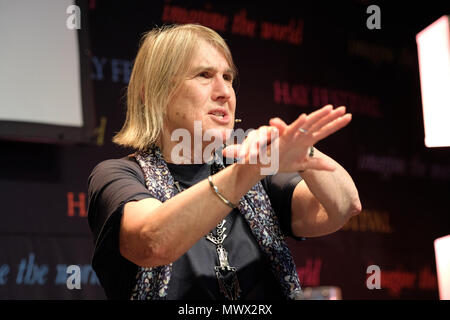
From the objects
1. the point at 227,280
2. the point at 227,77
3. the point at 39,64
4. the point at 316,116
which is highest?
the point at 39,64

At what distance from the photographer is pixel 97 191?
4.69 feet

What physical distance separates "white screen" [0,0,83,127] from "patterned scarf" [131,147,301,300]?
3.13 ft

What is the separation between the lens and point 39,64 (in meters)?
2.46

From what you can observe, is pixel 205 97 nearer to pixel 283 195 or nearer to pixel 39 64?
pixel 283 195

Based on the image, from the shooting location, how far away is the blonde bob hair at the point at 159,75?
Result: 1637 mm

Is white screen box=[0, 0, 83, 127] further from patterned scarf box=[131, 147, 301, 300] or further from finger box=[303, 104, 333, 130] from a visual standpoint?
finger box=[303, 104, 333, 130]

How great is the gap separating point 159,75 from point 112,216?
1.64ft

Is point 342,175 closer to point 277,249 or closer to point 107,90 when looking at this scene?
point 277,249

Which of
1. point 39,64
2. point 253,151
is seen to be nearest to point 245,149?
point 253,151

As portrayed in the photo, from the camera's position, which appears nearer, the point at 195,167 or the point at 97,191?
the point at 97,191

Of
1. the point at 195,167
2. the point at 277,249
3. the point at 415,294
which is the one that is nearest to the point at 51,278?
the point at 195,167

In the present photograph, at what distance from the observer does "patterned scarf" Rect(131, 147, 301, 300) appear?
1.40 metres

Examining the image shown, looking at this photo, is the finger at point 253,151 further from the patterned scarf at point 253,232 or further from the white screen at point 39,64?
the white screen at point 39,64

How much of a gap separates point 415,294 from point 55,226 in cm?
201
